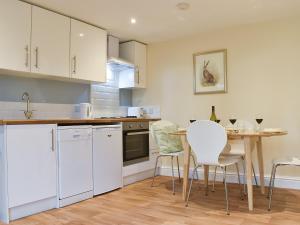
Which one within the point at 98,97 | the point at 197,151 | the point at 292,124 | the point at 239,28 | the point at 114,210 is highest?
the point at 239,28

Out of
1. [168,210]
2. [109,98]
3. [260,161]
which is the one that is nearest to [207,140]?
[168,210]

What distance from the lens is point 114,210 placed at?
2.77 meters

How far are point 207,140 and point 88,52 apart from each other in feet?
6.33

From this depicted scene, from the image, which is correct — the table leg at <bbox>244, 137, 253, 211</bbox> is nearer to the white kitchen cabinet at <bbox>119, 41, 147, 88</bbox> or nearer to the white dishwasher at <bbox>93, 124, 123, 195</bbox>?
the white dishwasher at <bbox>93, 124, 123, 195</bbox>

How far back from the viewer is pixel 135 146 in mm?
3936

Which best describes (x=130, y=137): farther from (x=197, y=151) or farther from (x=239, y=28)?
(x=239, y=28)

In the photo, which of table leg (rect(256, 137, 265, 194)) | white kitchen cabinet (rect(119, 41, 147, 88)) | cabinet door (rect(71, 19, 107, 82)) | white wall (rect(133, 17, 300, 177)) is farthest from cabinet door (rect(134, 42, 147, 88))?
table leg (rect(256, 137, 265, 194))

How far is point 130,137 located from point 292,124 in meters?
2.07

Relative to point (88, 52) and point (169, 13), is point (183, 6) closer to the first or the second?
point (169, 13)

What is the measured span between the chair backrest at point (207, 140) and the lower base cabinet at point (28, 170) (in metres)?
1.39

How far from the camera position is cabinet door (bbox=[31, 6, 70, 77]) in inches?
119

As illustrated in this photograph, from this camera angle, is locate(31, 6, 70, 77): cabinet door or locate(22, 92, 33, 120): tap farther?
locate(22, 92, 33, 120): tap

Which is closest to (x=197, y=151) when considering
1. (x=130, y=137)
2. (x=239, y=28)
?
(x=130, y=137)

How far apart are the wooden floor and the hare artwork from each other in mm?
1527
